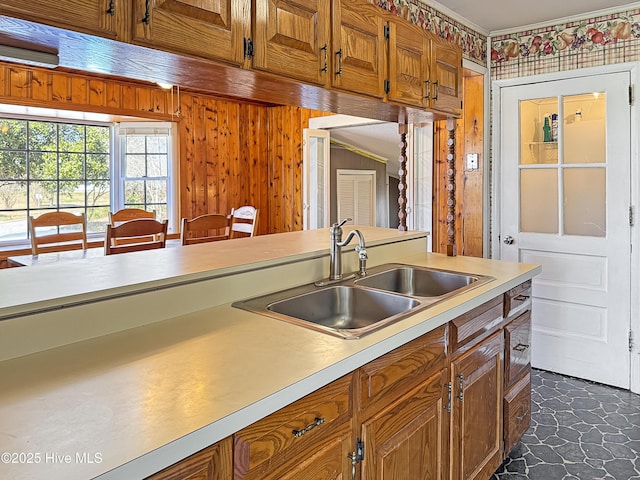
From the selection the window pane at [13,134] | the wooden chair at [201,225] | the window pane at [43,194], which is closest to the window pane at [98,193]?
the window pane at [43,194]

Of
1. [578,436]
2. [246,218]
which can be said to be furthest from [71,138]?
[578,436]

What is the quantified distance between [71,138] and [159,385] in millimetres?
4227

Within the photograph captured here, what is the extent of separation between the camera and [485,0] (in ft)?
→ 9.55

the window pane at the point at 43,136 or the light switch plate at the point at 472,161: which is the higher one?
the window pane at the point at 43,136

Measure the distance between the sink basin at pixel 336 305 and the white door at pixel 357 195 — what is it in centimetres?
409

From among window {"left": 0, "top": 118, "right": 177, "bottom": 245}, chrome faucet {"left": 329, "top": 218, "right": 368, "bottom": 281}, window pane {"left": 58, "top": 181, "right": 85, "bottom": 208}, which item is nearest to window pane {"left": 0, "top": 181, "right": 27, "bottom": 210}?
window {"left": 0, "top": 118, "right": 177, "bottom": 245}

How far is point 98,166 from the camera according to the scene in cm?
470

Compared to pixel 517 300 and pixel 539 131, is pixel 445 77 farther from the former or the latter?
pixel 517 300

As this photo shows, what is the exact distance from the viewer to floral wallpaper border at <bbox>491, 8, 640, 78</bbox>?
2.98 m

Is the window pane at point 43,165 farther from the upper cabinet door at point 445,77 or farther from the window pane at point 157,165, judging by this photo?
the upper cabinet door at point 445,77

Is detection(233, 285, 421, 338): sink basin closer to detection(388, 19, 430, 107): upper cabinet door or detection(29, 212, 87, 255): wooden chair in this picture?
detection(388, 19, 430, 107): upper cabinet door

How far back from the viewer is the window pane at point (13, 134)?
13.4 feet

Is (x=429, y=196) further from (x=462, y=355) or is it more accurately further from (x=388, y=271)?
(x=462, y=355)

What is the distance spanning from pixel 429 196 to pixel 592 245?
1.16 meters
